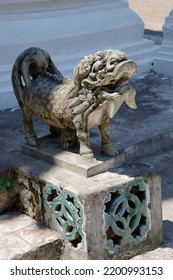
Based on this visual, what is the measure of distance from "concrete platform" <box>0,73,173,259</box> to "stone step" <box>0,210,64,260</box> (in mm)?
354

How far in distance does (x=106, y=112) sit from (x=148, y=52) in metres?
4.36

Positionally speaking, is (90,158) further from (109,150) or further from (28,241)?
(28,241)

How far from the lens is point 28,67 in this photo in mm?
3984

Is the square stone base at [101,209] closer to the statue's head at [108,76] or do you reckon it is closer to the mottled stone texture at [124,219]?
the mottled stone texture at [124,219]

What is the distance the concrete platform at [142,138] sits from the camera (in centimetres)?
388

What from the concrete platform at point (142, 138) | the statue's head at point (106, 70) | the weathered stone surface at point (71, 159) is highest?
the statue's head at point (106, 70)

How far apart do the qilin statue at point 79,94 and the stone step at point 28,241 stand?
539 millimetres

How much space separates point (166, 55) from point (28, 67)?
12.9 ft

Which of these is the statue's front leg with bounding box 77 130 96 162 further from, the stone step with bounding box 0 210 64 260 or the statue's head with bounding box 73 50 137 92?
the stone step with bounding box 0 210 64 260

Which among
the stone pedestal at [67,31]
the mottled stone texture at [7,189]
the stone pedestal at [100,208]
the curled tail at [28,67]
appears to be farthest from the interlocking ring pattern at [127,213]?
the stone pedestal at [67,31]

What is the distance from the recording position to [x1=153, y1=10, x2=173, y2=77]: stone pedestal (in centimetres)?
747

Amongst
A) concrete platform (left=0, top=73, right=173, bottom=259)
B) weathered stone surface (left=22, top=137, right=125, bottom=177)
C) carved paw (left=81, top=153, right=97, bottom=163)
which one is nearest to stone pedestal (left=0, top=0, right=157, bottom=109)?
concrete platform (left=0, top=73, right=173, bottom=259)
